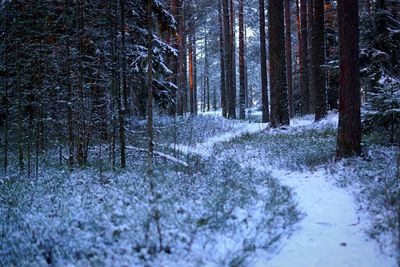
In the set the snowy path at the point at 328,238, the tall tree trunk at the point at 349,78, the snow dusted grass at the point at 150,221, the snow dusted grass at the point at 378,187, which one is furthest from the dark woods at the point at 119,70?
the snowy path at the point at 328,238

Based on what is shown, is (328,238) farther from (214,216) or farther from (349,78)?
(349,78)

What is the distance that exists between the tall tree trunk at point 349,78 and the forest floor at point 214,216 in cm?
65

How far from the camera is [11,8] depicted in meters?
10.7

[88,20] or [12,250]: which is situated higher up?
[88,20]

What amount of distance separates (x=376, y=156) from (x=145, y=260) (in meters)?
7.38

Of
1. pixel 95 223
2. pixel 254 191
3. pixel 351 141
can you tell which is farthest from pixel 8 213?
pixel 351 141

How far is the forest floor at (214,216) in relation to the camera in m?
4.33

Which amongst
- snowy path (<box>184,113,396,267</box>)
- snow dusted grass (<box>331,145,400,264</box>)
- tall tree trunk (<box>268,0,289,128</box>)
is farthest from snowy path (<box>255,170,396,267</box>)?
tall tree trunk (<box>268,0,289,128</box>)

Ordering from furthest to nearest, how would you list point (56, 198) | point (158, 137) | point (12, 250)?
1. point (158, 137)
2. point (56, 198)
3. point (12, 250)

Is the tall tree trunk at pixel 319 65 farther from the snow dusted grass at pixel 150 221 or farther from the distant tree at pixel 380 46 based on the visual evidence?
the snow dusted grass at pixel 150 221

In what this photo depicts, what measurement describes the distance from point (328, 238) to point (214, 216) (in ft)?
5.99

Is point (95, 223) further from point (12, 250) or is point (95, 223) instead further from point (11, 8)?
point (11, 8)

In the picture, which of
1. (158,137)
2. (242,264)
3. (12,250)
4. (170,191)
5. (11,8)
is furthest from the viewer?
(158,137)

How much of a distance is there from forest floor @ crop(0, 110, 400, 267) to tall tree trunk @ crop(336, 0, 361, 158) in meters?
0.65
